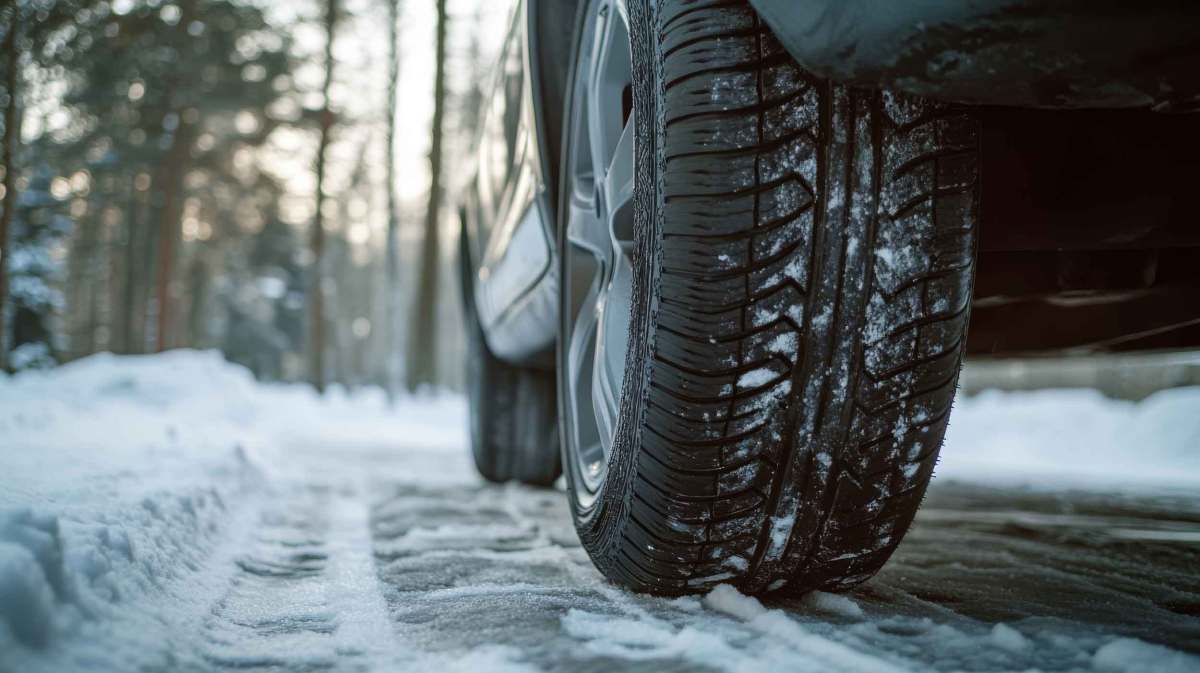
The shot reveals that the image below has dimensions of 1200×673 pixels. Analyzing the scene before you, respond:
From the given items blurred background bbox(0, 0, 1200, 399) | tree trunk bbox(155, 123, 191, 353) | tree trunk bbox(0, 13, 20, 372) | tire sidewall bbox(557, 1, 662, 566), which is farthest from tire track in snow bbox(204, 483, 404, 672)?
tree trunk bbox(155, 123, 191, 353)

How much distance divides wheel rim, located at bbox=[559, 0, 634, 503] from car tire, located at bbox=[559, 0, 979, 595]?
0.22 metres

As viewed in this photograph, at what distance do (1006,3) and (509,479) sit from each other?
9.77 feet

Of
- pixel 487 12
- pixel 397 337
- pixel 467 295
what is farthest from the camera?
pixel 487 12

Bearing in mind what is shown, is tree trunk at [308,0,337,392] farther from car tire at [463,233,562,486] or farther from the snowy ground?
car tire at [463,233,562,486]

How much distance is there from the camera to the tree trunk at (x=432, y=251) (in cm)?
1246

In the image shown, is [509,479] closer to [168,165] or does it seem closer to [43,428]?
[43,428]

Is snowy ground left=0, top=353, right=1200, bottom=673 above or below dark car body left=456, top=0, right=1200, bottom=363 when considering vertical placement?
below

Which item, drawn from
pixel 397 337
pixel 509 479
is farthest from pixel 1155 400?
pixel 397 337

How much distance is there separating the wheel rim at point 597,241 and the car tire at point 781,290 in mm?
224

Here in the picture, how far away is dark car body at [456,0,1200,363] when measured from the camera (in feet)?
2.91

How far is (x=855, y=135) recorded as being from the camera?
1.11m

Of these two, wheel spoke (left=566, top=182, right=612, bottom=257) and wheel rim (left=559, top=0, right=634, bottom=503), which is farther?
wheel spoke (left=566, top=182, right=612, bottom=257)

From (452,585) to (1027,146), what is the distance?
50.7 inches

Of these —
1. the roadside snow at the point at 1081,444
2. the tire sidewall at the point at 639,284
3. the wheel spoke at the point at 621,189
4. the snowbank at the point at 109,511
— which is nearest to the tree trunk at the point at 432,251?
the snowbank at the point at 109,511
